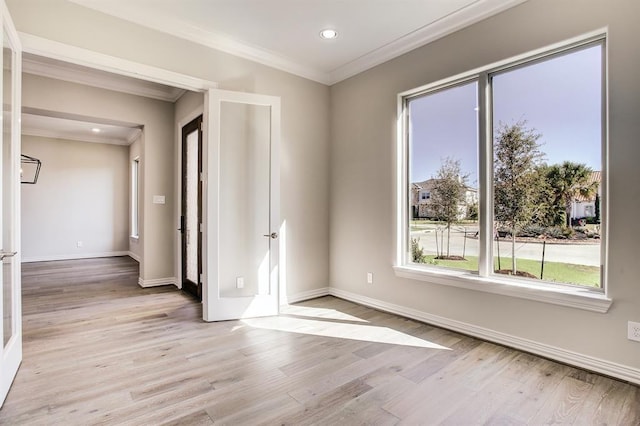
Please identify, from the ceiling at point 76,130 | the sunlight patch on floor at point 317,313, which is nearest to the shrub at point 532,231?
the sunlight patch on floor at point 317,313

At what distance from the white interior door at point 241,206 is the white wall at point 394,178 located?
988 millimetres

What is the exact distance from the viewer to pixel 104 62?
2.80 meters

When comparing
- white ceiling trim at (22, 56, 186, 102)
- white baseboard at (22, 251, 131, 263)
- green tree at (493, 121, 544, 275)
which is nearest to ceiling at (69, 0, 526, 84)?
green tree at (493, 121, 544, 275)

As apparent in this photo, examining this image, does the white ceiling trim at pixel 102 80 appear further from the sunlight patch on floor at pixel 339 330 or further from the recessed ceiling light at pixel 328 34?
the sunlight patch on floor at pixel 339 330

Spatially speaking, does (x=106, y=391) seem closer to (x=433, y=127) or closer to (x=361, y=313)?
(x=361, y=313)

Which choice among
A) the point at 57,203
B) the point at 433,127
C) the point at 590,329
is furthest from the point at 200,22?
the point at 57,203

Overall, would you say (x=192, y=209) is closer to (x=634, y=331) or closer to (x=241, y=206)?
(x=241, y=206)

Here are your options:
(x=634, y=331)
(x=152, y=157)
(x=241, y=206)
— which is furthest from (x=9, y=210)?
(x=634, y=331)

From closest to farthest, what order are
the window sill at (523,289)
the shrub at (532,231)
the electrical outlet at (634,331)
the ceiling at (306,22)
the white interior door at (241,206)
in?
the electrical outlet at (634,331), the window sill at (523,289), the shrub at (532,231), the ceiling at (306,22), the white interior door at (241,206)

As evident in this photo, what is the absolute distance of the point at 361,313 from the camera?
3.66 metres

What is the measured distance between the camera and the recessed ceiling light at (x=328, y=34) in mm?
3270

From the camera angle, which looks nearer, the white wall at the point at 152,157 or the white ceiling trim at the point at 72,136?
the white wall at the point at 152,157

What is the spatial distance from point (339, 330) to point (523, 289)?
160 centimetres

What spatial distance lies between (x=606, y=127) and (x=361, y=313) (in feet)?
8.68
